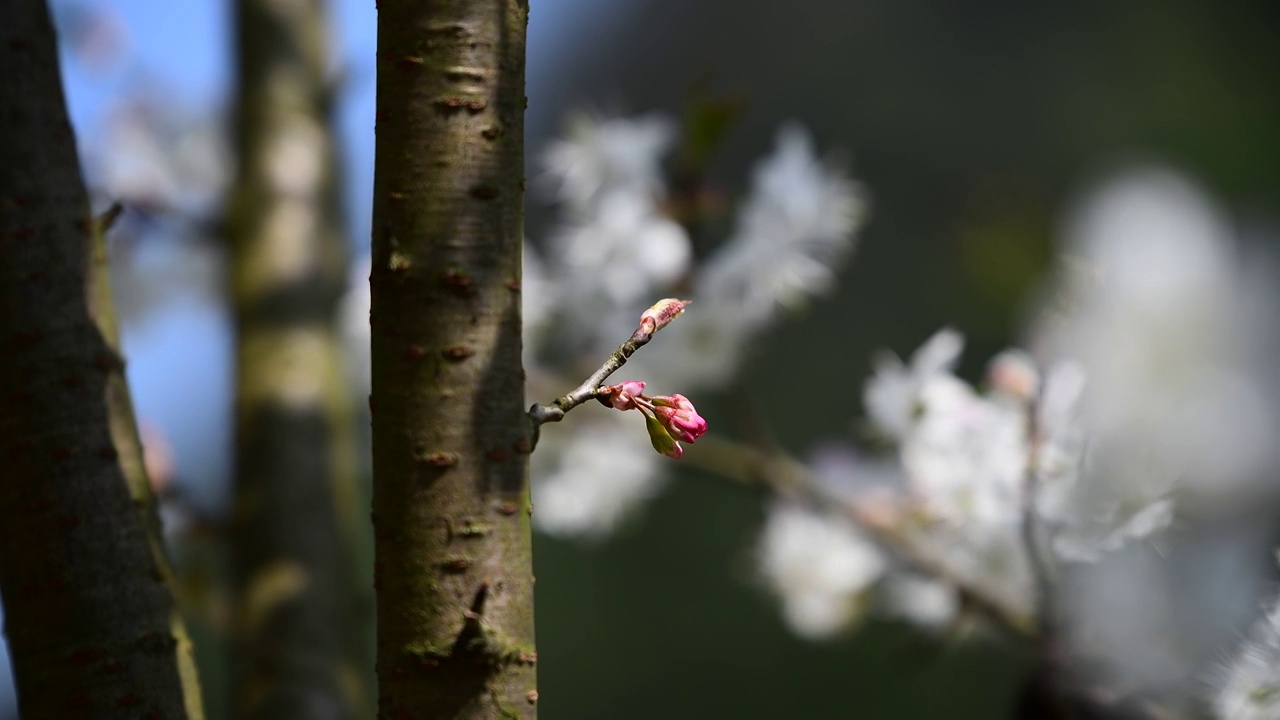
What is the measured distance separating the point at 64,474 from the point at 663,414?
7.8 inches

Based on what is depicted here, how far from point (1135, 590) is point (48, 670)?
43 cm

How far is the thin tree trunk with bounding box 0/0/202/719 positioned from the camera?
378mm

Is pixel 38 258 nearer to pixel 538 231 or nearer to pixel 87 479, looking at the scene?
pixel 87 479

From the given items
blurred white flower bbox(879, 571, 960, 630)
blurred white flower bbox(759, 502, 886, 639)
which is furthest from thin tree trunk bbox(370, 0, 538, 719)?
blurred white flower bbox(759, 502, 886, 639)

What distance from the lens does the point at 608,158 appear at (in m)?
0.90

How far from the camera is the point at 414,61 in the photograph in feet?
1.10

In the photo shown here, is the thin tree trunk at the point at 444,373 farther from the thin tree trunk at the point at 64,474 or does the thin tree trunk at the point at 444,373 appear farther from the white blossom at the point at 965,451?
the white blossom at the point at 965,451

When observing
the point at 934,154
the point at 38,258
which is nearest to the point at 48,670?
the point at 38,258

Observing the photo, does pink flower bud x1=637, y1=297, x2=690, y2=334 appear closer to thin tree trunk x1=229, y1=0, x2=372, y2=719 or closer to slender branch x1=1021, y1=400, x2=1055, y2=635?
slender branch x1=1021, y1=400, x2=1055, y2=635

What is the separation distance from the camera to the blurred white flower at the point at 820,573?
96 cm

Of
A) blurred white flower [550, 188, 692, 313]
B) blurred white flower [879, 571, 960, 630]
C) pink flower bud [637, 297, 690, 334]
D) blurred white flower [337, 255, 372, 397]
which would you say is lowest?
pink flower bud [637, 297, 690, 334]

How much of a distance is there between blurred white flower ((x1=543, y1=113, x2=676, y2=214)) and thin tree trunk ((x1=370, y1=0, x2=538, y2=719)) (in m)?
0.54

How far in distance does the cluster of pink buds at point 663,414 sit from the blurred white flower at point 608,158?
0.54 metres

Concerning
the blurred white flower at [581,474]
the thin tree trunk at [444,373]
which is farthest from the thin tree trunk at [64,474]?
the blurred white flower at [581,474]
